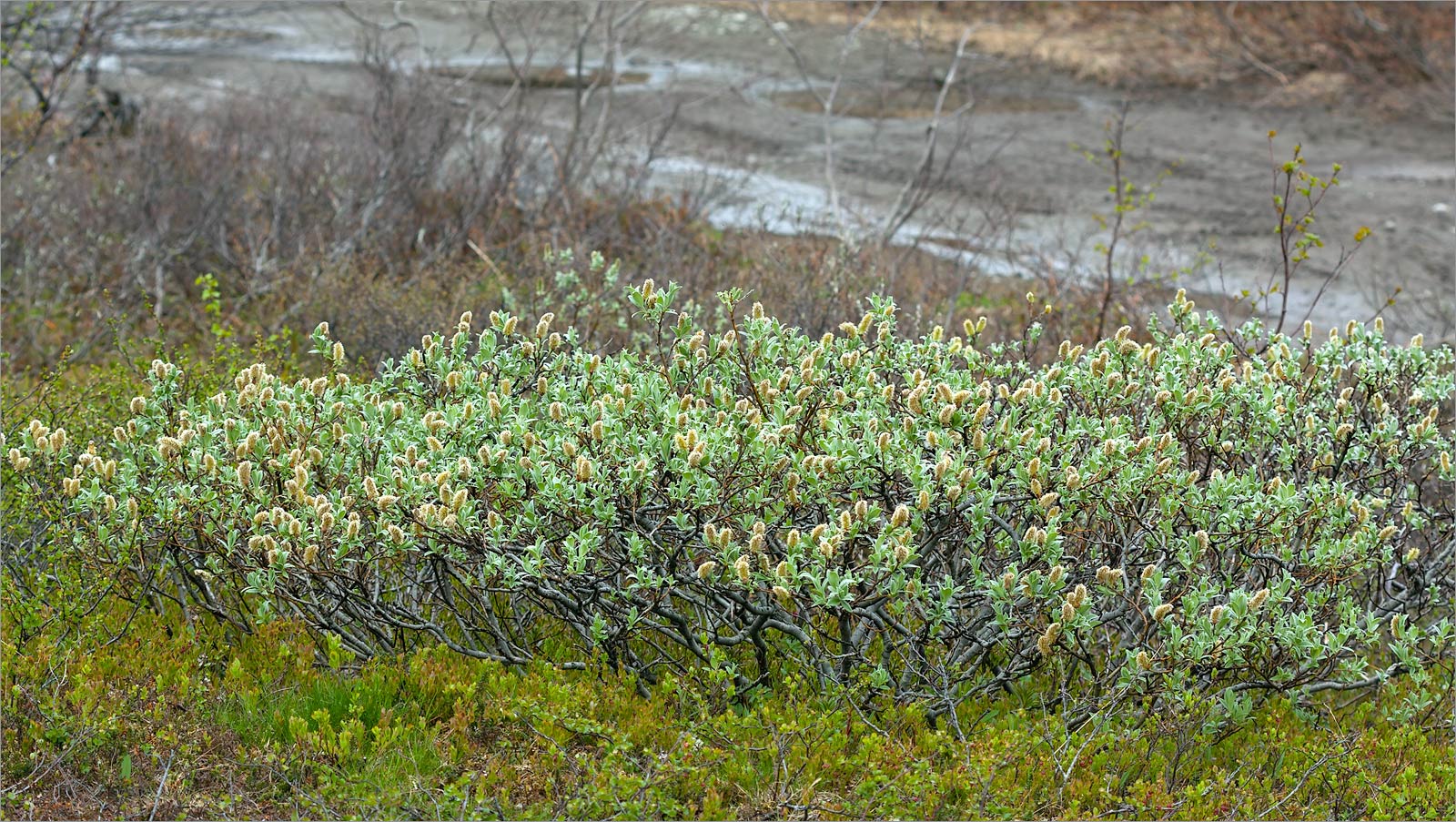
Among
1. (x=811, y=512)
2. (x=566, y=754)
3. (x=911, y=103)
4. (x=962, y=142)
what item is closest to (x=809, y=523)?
(x=811, y=512)

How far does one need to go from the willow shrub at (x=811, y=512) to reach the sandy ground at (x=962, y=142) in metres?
3.92

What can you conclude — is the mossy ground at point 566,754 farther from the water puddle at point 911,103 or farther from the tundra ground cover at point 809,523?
the water puddle at point 911,103

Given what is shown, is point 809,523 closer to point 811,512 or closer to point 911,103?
point 811,512

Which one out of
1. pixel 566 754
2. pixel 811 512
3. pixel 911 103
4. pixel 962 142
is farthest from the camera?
pixel 911 103

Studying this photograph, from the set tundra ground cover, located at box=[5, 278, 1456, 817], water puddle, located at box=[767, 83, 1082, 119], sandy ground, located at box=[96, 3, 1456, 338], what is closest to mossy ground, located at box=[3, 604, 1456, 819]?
tundra ground cover, located at box=[5, 278, 1456, 817]

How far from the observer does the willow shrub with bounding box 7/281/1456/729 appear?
359 cm

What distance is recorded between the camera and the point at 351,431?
155 inches

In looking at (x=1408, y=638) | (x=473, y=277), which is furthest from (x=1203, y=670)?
(x=473, y=277)

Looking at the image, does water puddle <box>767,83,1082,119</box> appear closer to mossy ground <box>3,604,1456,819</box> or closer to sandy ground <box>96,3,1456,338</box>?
sandy ground <box>96,3,1456,338</box>

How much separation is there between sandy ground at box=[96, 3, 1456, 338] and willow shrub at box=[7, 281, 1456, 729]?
154 inches

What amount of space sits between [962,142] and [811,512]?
7.47 metres

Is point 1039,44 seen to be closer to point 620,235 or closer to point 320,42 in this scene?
point 320,42

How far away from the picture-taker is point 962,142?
10.8 m

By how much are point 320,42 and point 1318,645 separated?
1541cm
